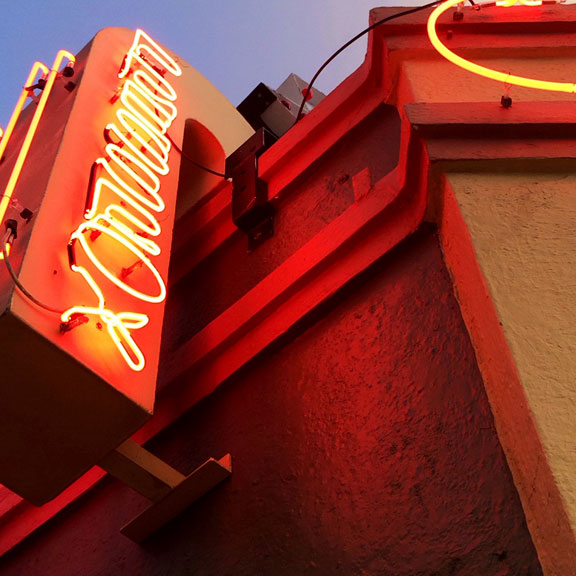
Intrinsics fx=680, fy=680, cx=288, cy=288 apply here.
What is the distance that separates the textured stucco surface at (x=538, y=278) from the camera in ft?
5.52

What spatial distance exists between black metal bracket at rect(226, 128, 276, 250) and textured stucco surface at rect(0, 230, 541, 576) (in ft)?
2.96

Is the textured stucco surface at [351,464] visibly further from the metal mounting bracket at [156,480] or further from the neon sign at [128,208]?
the neon sign at [128,208]

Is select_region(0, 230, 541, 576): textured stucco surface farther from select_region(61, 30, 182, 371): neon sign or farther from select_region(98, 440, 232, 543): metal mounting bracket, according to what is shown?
select_region(61, 30, 182, 371): neon sign

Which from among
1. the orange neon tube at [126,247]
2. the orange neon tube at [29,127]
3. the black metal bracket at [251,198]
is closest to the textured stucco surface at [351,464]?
the orange neon tube at [126,247]

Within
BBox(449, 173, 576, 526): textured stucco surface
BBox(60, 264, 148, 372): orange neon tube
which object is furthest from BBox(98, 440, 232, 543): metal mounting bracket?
BBox(449, 173, 576, 526): textured stucco surface

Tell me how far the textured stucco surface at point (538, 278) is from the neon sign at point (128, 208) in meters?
1.27

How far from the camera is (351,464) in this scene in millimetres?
2240

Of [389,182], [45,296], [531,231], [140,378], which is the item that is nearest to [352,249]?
[389,182]

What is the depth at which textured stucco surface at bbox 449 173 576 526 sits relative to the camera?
168cm

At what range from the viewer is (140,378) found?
7.87 ft

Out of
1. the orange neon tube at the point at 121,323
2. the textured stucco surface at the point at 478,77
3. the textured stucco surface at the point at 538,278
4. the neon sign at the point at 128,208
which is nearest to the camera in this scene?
the textured stucco surface at the point at 538,278

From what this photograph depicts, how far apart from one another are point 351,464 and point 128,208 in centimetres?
156

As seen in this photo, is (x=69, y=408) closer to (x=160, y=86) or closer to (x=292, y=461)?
(x=292, y=461)

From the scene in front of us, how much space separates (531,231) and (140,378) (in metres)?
1.41
